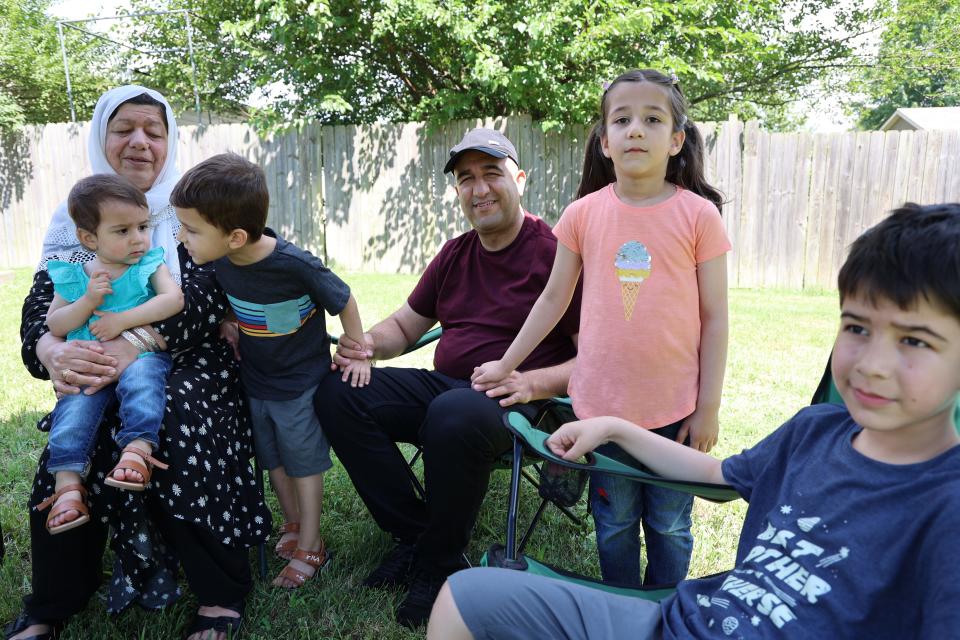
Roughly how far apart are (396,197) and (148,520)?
6.78 metres

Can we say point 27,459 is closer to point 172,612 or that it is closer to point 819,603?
point 172,612

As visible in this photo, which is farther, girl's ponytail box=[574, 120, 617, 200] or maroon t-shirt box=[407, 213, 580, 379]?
maroon t-shirt box=[407, 213, 580, 379]

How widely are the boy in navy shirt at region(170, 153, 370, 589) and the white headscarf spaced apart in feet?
0.71

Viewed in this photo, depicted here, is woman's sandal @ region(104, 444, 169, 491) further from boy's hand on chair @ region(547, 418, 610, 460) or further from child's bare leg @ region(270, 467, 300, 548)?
boy's hand on chair @ region(547, 418, 610, 460)

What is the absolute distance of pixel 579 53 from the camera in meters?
7.15

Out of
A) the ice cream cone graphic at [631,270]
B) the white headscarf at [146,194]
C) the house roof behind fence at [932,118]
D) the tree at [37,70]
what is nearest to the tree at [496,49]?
the tree at [37,70]

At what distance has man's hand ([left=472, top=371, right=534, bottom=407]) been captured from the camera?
2186mm

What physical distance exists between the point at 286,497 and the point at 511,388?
3.19 feet

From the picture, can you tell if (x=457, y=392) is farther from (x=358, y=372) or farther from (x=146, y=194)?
(x=146, y=194)

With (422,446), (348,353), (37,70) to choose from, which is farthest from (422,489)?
(37,70)

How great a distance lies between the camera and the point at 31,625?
1973 millimetres

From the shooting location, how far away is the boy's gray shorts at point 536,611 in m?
1.24

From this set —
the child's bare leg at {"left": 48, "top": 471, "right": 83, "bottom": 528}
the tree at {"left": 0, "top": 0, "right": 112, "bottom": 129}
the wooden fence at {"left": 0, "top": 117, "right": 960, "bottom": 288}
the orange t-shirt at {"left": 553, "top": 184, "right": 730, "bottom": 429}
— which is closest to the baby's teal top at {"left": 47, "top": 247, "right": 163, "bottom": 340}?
the child's bare leg at {"left": 48, "top": 471, "right": 83, "bottom": 528}

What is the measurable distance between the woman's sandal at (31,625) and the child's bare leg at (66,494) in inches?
15.6
